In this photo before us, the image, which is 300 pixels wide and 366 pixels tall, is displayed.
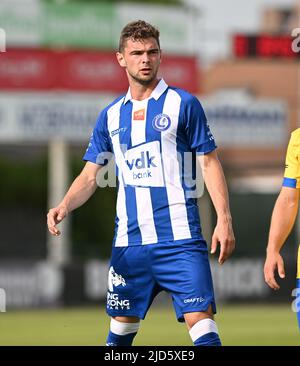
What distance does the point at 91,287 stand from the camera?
21500 millimetres

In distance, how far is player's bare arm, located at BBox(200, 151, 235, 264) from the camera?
7.02m

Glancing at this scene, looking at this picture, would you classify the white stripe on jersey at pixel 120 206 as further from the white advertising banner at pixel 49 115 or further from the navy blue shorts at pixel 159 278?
the white advertising banner at pixel 49 115

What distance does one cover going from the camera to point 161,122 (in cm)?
742

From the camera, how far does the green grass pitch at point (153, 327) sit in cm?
1330

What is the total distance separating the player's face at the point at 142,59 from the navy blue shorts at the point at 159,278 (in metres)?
1.04

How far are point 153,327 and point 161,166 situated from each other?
892 cm

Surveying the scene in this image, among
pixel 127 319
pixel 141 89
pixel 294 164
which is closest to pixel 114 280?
pixel 127 319

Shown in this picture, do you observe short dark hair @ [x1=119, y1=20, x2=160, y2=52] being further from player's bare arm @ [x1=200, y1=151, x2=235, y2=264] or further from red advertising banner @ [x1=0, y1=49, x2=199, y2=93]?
red advertising banner @ [x1=0, y1=49, x2=199, y2=93]

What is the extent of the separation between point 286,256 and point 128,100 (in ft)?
51.0

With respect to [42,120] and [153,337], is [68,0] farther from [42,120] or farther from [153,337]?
[153,337]

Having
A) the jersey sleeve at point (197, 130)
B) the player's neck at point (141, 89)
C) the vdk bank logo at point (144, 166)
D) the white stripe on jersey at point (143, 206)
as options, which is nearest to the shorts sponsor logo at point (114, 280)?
the white stripe on jersey at point (143, 206)

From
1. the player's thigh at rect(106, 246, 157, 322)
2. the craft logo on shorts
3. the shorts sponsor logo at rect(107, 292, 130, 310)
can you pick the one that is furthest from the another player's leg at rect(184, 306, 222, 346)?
the craft logo on shorts

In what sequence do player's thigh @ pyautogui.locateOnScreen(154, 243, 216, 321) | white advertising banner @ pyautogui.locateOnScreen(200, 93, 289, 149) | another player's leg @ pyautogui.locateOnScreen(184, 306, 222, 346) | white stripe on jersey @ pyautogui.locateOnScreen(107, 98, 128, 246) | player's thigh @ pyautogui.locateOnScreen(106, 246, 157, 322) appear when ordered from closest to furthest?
another player's leg @ pyautogui.locateOnScreen(184, 306, 222, 346) < player's thigh @ pyautogui.locateOnScreen(154, 243, 216, 321) < player's thigh @ pyautogui.locateOnScreen(106, 246, 157, 322) < white stripe on jersey @ pyautogui.locateOnScreen(107, 98, 128, 246) < white advertising banner @ pyautogui.locateOnScreen(200, 93, 289, 149)

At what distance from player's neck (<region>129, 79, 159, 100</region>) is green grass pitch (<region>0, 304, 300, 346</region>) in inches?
216
